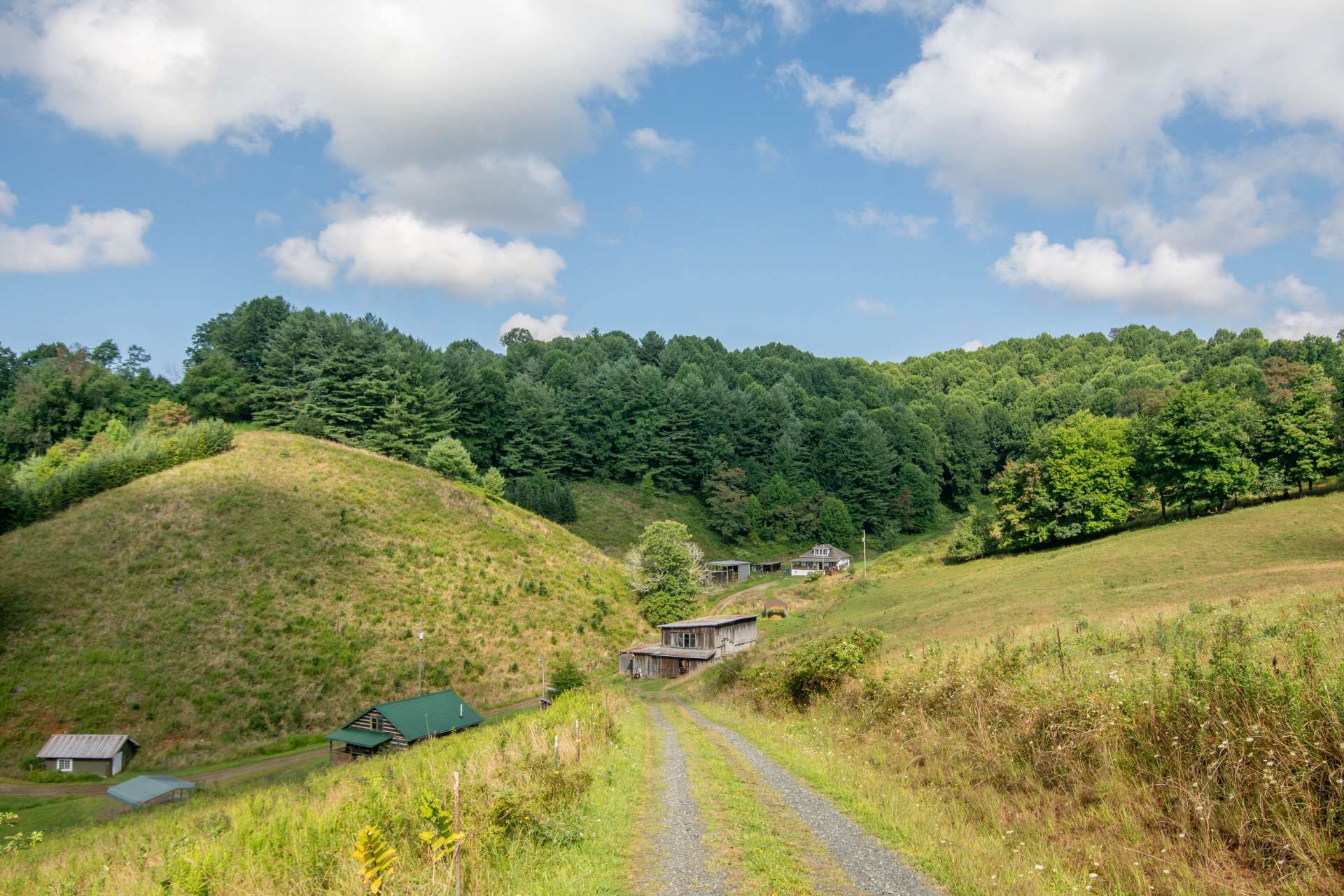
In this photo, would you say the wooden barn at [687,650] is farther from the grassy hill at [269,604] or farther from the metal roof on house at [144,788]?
the metal roof on house at [144,788]

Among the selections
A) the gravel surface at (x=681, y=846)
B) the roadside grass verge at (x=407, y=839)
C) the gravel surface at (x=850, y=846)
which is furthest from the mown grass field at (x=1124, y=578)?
the roadside grass verge at (x=407, y=839)

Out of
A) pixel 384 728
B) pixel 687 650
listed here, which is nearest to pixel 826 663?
pixel 384 728

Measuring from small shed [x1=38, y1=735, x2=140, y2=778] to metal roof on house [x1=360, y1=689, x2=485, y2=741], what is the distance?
12.1 meters

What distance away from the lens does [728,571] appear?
3221 inches

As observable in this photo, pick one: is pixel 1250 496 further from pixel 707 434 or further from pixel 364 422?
pixel 364 422

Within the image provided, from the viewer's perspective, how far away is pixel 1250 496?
167 ft

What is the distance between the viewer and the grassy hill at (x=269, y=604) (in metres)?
34.2

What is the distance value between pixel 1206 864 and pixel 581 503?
81340 mm

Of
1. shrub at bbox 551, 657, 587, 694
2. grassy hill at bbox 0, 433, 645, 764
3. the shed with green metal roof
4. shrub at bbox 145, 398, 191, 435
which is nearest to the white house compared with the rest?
grassy hill at bbox 0, 433, 645, 764

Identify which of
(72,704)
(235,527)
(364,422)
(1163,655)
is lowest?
(72,704)

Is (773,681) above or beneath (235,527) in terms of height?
beneath

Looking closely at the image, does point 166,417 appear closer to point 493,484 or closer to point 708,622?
point 493,484

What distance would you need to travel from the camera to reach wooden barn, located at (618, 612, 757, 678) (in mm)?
49844

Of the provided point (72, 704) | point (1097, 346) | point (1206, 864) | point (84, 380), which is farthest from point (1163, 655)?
point (1097, 346)
